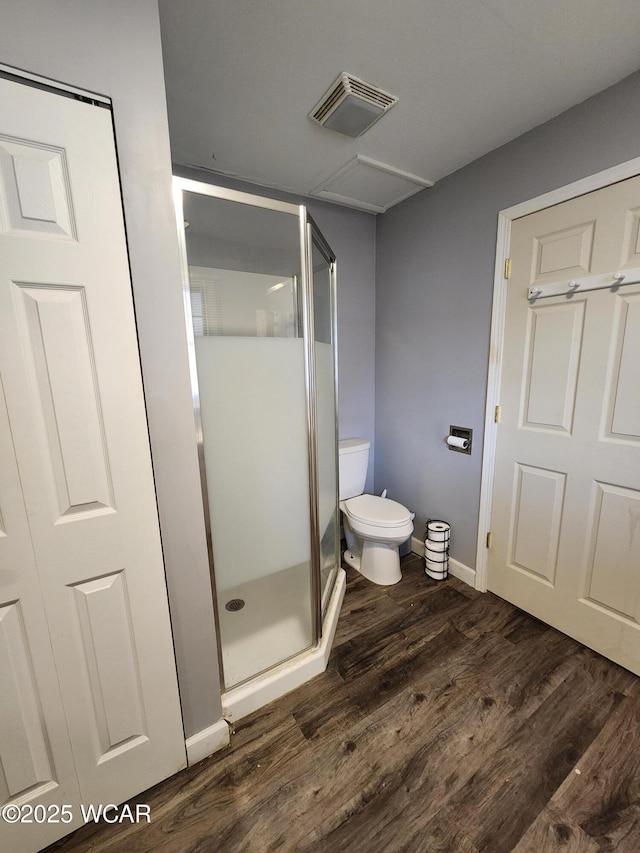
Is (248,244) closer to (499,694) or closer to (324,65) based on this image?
(324,65)

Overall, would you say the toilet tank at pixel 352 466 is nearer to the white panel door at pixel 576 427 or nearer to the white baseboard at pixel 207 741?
the white panel door at pixel 576 427

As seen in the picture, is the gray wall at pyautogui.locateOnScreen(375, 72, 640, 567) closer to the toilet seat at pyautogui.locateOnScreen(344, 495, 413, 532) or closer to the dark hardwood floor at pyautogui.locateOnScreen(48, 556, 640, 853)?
the toilet seat at pyautogui.locateOnScreen(344, 495, 413, 532)

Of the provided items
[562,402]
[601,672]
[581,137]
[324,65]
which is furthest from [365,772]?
[581,137]

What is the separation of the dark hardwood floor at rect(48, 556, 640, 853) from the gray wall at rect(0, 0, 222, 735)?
0.26 meters

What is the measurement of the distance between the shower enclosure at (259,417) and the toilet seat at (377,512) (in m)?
0.51

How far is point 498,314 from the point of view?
176 cm

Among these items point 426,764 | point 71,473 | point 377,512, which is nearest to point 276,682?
point 426,764

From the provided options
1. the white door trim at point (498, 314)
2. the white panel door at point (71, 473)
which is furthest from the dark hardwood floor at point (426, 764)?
the white door trim at point (498, 314)

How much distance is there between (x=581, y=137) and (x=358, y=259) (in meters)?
1.29

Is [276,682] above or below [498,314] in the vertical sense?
below

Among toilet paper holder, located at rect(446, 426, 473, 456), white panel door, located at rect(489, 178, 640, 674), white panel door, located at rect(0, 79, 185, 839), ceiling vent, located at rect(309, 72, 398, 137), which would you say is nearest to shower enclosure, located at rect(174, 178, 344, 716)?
white panel door, located at rect(0, 79, 185, 839)

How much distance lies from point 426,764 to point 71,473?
1.49m

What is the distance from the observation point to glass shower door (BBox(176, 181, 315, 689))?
1146mm

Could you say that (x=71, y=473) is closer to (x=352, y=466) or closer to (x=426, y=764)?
(x=426, y=764)
